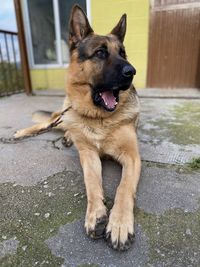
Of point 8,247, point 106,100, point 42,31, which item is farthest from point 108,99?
point 42,31

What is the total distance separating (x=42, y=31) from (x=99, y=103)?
4727mm

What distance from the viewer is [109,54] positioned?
217cm

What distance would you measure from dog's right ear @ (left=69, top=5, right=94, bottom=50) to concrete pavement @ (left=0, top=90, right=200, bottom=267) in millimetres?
1111

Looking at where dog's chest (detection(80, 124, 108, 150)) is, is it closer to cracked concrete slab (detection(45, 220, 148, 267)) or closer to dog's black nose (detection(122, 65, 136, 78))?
dog's black nose (detection(122, 65, 136, 78))

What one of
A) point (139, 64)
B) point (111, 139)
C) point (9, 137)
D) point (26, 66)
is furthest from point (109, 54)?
point (26, 66)

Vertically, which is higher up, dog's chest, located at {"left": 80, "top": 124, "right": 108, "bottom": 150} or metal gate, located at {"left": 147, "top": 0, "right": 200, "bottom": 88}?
metal gate, located at {"left": 147, "top": 0, "right": 200, "bottom": 88}

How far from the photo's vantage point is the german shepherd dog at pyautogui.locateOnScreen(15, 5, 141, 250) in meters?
1.91

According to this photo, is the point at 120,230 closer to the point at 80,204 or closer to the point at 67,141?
the point at 80,204

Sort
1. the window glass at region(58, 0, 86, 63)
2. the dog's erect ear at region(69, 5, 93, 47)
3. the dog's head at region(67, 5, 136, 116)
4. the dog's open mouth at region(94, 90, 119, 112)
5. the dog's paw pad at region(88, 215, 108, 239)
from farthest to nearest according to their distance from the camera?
the window glass at region(58, 0, 86, 63)
the dog's erect ear at region(69, 5, 93, 47)
the dog's open mouth at region(94, 90, 119, 112)
the dog's head at region(67, 5, 136, 116)
the dog's paw pad at region(88, 215, 108, 239)

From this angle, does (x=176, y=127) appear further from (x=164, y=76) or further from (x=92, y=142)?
(x=164, y=76)

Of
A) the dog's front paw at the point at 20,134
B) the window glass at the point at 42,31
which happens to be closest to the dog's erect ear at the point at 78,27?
the dog's front paw at the point at 20,134

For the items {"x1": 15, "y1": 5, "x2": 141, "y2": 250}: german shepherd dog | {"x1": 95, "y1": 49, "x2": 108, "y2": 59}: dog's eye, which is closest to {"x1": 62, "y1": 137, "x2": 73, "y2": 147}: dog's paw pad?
{"x1": 15, "y1": 5, "x2": 141, "y2": 250}: german shepherd dog

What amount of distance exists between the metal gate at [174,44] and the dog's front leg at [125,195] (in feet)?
11.4

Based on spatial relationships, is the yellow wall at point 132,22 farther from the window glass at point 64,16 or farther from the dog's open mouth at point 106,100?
the dog's open mouth at point 106,100
